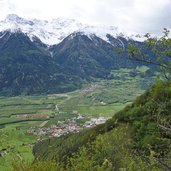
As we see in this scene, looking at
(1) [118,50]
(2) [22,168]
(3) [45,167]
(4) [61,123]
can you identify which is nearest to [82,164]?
(3) [45,167]

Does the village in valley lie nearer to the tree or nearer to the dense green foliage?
the dense green foliage

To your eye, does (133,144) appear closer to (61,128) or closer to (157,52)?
(157,52)

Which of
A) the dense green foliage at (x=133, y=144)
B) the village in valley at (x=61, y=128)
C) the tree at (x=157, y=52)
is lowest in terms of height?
the village in valley at (x=61, y=128)

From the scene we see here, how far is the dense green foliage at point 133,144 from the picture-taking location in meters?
16.3

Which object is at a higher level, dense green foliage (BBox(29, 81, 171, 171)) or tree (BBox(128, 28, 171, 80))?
tree (BBox(128, 28, 171, 80))

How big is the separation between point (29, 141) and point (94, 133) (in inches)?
2431

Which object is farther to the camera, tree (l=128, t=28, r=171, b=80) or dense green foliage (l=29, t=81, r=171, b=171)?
dense green foliage (l=29, t=81, r=171, b=171)

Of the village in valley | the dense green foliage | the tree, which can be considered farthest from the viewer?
the village in valley

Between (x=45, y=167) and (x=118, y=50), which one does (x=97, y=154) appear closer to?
(x=45, y=167)

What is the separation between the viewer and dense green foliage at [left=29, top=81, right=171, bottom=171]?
53.4 ft

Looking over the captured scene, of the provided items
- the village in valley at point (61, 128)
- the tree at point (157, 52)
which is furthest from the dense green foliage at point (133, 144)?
the village in valley at point (61, 128)

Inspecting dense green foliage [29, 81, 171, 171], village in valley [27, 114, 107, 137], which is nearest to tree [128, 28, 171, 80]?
dense green foliage [29, 81, 171, 171]

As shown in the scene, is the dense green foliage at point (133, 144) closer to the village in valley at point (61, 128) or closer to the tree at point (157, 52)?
the tree at point (157, 52)

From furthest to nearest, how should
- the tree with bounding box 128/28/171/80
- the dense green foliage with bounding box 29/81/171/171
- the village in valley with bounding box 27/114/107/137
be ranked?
the village in valley with bounding box 27/114/107/137 < the dense green foliage with bounding box 29/81/171/171 < the tree with bounding box 128/28/171/80
